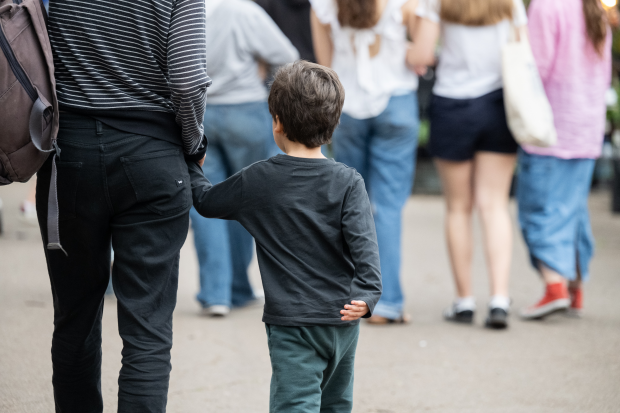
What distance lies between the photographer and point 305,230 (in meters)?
2.29

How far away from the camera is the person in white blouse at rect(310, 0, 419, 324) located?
14.2 feet

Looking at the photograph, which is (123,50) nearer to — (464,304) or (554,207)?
(464,304)

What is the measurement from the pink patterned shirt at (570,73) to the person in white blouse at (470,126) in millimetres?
241

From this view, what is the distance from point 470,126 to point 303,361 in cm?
253

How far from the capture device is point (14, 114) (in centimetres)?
216

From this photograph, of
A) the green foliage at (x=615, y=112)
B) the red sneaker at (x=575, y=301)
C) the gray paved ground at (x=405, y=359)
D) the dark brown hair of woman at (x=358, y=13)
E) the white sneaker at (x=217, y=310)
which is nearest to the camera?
the gray paved ground at (x=405, y=359)

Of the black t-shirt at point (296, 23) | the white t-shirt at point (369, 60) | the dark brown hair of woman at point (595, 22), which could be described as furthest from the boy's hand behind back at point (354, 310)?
the black t-shirt at point (296, 23)

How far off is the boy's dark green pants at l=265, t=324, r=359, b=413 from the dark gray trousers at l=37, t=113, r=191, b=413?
0.39 metres

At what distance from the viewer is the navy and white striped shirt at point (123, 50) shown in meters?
2.26

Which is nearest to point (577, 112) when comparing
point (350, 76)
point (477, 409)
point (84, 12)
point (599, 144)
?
point (599, 144)

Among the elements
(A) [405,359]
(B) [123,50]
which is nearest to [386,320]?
(A) [405,359]

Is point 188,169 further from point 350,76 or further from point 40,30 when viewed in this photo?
point 350,76

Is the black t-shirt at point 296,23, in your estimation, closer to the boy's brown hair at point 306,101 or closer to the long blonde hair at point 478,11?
the long blonde hair at point 478,11

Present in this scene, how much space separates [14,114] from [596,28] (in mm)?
3573
